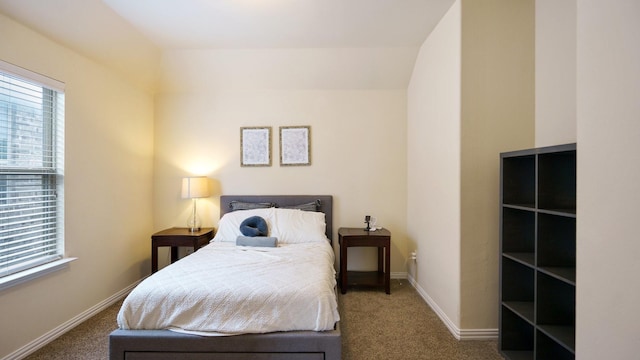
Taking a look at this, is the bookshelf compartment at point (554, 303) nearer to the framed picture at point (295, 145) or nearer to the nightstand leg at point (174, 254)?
the framed picture at point (295, 145)

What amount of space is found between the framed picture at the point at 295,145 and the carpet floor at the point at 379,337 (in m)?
1.73

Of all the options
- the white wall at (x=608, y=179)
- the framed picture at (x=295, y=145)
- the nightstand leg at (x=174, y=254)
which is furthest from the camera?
the framed picture at (x=295, y=145)

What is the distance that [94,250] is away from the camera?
2627 millimetres

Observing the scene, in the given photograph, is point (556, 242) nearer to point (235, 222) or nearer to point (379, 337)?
point (379, 337)

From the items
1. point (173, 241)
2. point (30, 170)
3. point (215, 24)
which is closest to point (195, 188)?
point (173, 241)

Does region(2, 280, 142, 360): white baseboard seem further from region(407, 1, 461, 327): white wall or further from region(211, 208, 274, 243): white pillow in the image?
region(407, 1, 461, 327): white wall

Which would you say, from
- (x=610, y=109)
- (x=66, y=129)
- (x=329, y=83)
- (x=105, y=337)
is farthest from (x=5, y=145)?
(x=610, y=109)

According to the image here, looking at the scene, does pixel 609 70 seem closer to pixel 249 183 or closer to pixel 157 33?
pixel 249 183

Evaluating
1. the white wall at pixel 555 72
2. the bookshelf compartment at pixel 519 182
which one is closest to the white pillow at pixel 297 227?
the bookshelf compartment at pixel 519 182

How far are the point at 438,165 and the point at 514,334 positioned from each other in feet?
4.63

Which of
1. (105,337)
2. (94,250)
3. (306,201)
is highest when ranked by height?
(306,201)

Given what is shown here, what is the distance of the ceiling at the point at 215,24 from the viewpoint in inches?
86.7

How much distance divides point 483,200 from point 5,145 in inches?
140

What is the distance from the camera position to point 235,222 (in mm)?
3086
